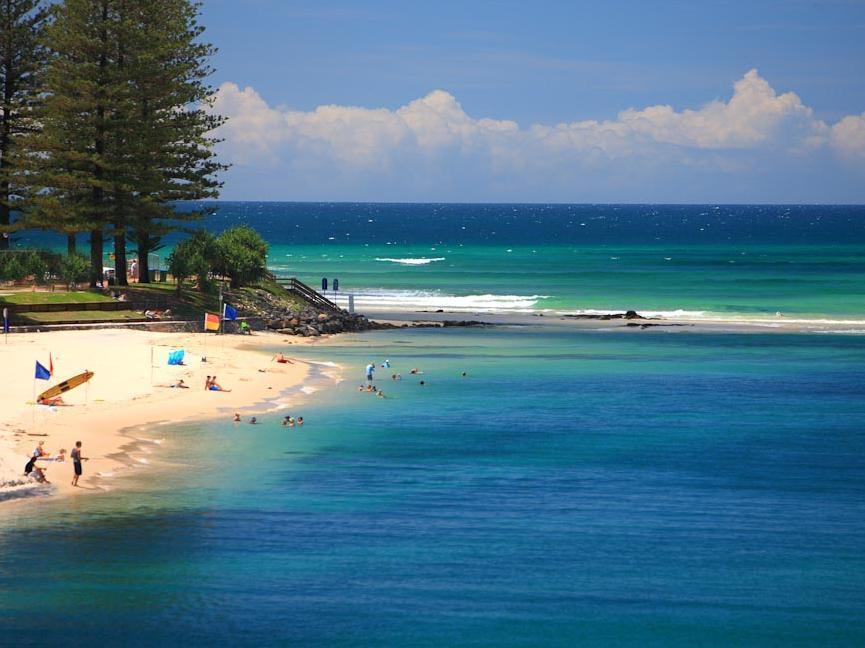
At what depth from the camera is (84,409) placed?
42938 mm

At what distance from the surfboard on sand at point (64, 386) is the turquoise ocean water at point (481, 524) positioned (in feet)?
12.4

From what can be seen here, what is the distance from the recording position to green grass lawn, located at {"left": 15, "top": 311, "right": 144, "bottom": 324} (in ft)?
196

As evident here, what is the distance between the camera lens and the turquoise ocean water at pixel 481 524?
24781 millimetres

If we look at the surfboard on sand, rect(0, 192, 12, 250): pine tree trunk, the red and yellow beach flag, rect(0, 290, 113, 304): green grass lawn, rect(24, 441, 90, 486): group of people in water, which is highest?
rect(0, 192, 12, 250): pine tree trunk

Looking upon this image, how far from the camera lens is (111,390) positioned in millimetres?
46469

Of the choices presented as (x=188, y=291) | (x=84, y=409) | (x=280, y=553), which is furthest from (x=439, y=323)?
(x=280, y=553)

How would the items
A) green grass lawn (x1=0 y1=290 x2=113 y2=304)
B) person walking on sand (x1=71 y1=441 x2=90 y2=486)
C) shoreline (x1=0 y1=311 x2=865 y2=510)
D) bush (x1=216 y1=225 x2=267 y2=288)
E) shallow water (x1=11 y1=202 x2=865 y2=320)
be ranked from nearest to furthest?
person walking on sand (x1=71 y1=441 x2=90 y2=486) → shoreline (x1=0 y1=311 x2=865 y2=510) → green grass lawn (x1=0 y1=290 x2=113 y2=304) → bush (x1=216 y1=225 x2=267 y2=288) → shallow water (x1=11 y1=202 x2=865 y2=320)

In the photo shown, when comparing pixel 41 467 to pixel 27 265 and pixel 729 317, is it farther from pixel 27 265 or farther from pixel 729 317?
pixel 729 317

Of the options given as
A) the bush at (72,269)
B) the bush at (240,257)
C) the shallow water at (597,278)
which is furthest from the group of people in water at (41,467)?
the bush at (240,257)

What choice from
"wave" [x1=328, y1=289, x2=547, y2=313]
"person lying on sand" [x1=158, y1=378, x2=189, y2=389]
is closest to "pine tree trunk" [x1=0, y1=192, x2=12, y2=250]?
"wave" [x1=328, y1=289, x2=547, y2=313]

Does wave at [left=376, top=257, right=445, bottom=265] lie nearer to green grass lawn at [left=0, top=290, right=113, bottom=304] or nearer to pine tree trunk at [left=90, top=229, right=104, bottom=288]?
pine tree trunk at [left=90, top=229, right=104, bottom=288]

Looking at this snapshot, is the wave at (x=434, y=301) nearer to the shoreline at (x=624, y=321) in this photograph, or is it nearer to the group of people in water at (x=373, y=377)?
the shoreline at (x=624, y=321)

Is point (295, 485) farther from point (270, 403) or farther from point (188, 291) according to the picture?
point (188, 291)

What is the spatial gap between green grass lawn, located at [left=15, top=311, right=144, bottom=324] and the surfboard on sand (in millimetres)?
16315
